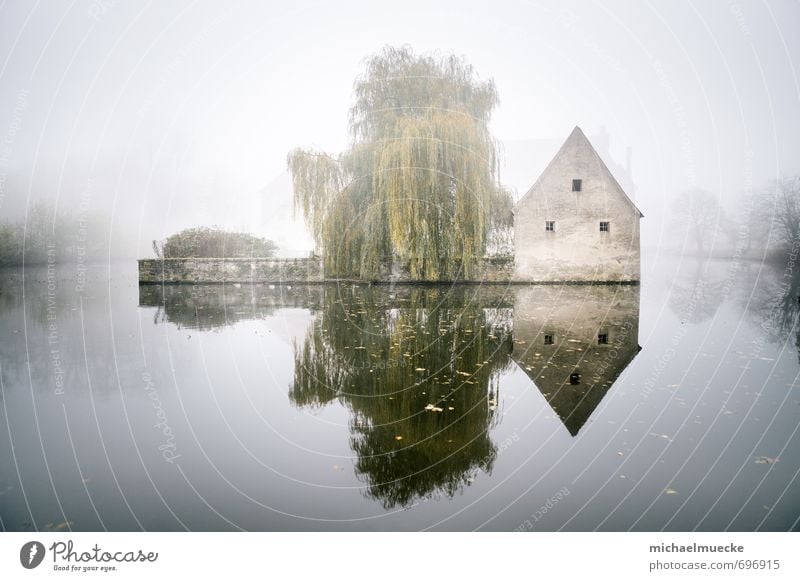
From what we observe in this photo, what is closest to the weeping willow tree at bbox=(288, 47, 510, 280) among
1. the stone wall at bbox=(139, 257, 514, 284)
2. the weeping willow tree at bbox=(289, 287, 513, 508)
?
the stone wall at bbox=(139, 257, 514, 284)

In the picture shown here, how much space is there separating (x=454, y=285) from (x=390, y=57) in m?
9.15

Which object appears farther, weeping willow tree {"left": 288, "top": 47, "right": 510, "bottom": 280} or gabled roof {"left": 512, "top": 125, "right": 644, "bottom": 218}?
gabled roof {"left": 512, "top": 125, "right": 644, "bottom": 218}

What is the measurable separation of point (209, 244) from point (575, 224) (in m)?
16.6

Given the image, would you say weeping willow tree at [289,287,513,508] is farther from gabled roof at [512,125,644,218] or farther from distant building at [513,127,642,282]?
gabled roof at [512,125,644,218]

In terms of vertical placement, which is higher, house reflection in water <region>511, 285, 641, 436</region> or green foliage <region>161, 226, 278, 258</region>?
green foliage <region>161, 226, 278, 258</region>

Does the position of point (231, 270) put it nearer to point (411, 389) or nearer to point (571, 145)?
point (571, 145)

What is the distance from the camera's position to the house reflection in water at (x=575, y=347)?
5254mm

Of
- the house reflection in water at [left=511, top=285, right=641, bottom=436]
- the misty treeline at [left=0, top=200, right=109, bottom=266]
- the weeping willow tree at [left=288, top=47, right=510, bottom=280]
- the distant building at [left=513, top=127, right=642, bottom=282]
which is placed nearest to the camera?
the house reflection in water at [left=511, top=285, right=641, bottom=436]

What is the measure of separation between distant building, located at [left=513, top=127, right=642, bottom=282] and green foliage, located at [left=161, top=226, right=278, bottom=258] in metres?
13.0

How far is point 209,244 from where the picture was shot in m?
23.6

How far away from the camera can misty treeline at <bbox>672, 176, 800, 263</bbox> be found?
1731cm

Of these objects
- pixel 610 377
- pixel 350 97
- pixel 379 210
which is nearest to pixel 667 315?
pixel 610 377

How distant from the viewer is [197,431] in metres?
4.50

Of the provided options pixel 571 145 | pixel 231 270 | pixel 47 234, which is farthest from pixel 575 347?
pixel 47 234
